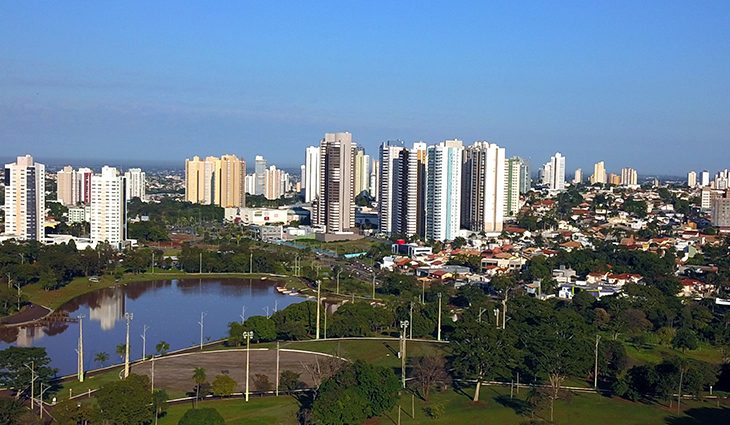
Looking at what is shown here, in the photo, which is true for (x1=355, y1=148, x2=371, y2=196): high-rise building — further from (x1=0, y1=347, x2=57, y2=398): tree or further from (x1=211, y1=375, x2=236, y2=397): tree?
(x1=0, y1=347, x2=57, y2=398): tree

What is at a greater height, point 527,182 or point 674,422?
point 527,182

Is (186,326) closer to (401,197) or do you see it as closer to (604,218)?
(401,197)

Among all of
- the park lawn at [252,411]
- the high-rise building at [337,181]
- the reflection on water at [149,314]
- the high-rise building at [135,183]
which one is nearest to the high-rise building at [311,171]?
the high-rise building at [135,183]

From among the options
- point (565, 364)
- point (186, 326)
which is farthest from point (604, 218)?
point (565, 364)

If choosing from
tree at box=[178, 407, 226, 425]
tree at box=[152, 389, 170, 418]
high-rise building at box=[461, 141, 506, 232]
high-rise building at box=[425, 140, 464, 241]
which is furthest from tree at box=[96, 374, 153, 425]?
high-rise building at box=[461, 141, 506, 232]

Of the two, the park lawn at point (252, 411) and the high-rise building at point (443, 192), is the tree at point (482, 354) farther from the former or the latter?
the high-rise building at point (443, 192)

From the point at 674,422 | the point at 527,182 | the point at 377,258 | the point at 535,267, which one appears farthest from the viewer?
the point at 527,182

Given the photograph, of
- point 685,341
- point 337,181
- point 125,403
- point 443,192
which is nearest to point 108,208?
point 337,181
